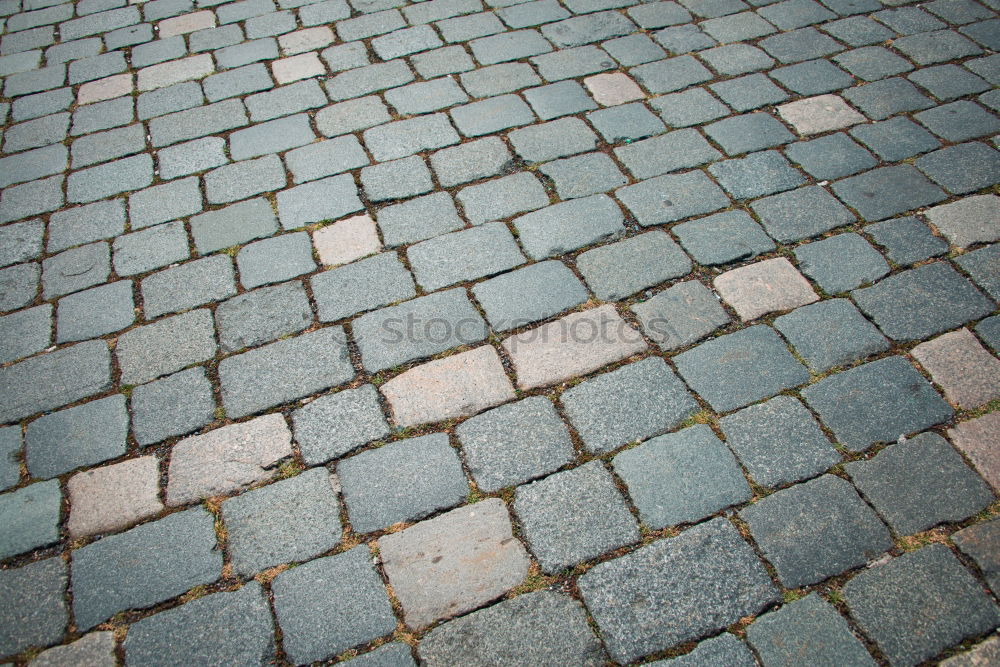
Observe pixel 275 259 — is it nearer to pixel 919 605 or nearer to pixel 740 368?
pixel 740 368

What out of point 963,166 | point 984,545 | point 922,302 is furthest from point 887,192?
point 984,545

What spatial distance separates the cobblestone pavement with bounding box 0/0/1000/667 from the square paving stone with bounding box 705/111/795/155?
2cm

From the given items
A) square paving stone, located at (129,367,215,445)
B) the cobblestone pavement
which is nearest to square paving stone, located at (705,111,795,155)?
the cobblestone pavement

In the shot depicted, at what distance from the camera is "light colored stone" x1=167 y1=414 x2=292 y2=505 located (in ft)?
6.62

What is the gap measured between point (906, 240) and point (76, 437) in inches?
130

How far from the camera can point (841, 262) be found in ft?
8.25

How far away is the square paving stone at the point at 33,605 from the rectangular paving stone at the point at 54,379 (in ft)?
2.04

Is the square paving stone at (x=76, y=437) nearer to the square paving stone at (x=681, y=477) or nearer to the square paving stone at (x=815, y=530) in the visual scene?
the square paving stone at (x=681, y=477)

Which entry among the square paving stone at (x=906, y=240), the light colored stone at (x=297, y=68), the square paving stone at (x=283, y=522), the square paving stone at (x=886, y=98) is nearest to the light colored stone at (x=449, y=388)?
the square paving stone at (x=283, y=522)

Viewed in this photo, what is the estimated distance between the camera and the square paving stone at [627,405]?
2.07 meters

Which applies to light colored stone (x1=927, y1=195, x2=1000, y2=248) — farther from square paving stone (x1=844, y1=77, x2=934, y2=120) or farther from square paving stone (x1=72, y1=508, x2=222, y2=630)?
square paving stone (x1=72, y1=508, x2=222, y2=630)

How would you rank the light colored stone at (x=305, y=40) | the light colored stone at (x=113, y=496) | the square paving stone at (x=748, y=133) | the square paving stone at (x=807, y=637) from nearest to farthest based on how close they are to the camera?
the square paving stone at (x=807, y=637), the light colored stone at (x=113, y=496), the square paving stone at (x=748, y=133), the light colored stone at (x=305, y=40)

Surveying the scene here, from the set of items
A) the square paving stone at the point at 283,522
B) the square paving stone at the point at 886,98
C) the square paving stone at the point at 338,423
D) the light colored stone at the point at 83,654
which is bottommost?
the light colored stone at the point at 83,654

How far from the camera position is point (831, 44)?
11.8ft
